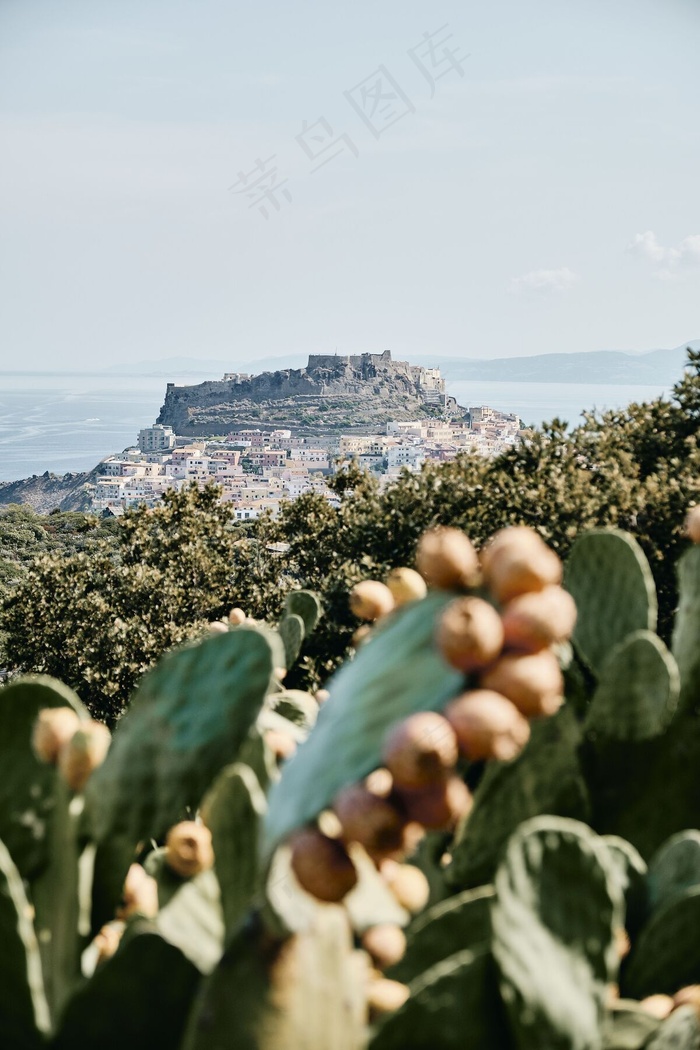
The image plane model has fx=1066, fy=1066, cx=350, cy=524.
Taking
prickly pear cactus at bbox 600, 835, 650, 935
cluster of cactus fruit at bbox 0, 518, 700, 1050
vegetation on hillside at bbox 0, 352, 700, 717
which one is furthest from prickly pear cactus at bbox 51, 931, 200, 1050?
vegetation on hillside at bbox 0, 352, 700, 717

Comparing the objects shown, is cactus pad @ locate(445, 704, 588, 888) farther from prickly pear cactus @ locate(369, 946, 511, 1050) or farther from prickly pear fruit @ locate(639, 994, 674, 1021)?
prickly pear cactus @ locate(369, 946, 511, 1050)

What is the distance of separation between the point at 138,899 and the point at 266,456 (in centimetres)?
9590

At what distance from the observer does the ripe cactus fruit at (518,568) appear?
838 millimetres

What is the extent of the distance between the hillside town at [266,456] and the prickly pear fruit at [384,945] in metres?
73.0

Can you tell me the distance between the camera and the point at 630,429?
8.23m

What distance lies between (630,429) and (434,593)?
7631 millimetres

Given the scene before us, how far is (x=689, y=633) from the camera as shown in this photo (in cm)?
166

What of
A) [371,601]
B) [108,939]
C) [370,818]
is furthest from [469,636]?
[108,939]

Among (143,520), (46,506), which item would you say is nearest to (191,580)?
(143,520)

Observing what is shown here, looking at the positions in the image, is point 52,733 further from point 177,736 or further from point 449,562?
point 449,562

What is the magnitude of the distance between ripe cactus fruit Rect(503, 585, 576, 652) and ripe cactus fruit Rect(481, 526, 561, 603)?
1 cm

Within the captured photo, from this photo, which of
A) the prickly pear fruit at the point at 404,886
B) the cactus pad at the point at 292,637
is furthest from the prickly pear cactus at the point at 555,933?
the cactus pad at the point at 292,637

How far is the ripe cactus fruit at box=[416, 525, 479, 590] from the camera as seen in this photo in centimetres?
89

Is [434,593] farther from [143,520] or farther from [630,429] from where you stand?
[143,520]
